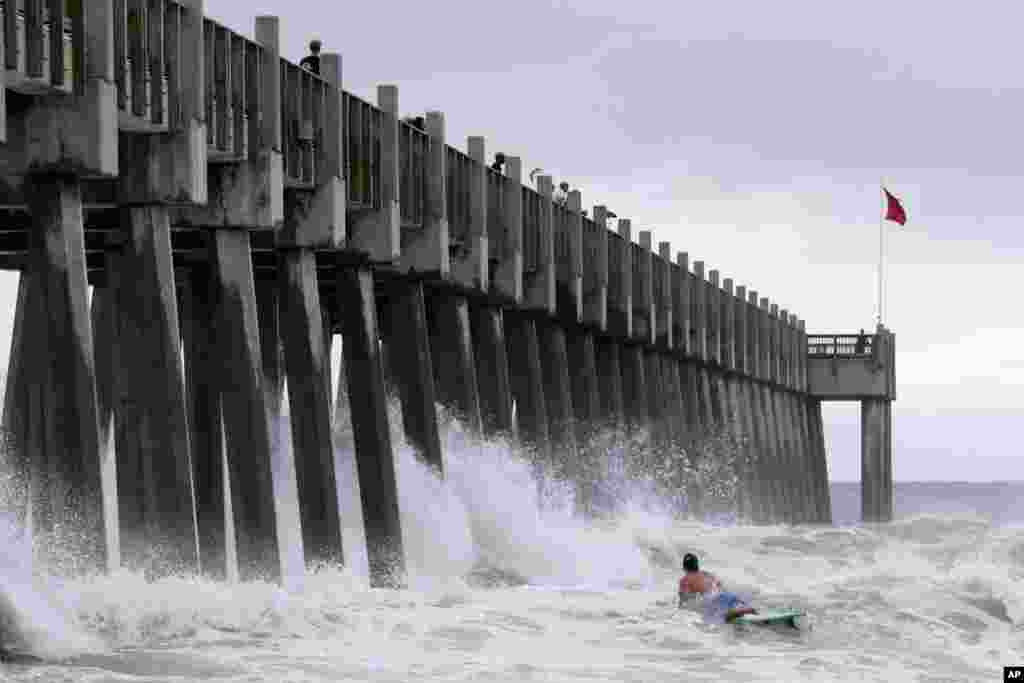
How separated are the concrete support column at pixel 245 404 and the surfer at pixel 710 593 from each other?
4.79m

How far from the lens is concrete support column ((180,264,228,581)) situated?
2947 centimetres

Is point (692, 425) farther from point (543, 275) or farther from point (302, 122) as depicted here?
point (302, 122)

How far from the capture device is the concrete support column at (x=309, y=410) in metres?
31.8

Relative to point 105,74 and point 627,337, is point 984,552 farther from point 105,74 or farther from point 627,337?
point 105,74

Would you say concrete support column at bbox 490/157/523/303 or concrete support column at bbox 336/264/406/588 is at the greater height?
concrete support column at bbox 490/157/523/303

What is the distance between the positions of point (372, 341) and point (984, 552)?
20.0 m

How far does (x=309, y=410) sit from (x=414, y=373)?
15.8 ft

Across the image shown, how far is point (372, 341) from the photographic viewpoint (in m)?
34.2

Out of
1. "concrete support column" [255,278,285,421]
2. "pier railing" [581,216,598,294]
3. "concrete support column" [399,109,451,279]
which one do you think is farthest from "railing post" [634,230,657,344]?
"concrete support column" [255,278,285,421]

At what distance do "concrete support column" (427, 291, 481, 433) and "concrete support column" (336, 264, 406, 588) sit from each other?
Answer: 195 inches

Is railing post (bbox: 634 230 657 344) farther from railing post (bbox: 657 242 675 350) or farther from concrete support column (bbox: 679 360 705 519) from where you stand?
concrete support column (bbox: 679 360 705 519)

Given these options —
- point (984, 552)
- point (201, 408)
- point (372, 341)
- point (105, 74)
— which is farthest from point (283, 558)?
point (984, 552)

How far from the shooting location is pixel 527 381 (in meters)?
44.8

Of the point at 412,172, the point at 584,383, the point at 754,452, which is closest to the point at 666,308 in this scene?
the point at 584,383
